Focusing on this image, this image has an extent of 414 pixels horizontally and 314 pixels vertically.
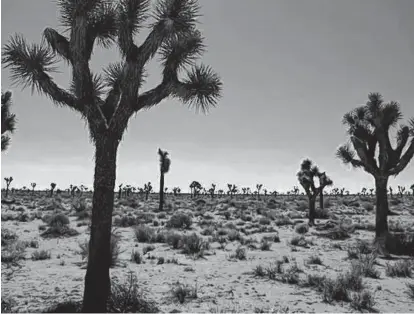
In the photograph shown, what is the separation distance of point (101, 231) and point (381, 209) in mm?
12515

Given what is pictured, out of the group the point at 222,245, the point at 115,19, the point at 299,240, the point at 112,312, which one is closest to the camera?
the point at 112,312

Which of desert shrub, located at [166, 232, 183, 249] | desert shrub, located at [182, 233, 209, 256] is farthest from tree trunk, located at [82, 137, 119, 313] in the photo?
desert shrub, located at [166, 232, 183, 249]

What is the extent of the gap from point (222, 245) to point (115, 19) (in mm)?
9734

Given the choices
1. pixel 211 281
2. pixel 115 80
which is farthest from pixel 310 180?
pixel 115 80

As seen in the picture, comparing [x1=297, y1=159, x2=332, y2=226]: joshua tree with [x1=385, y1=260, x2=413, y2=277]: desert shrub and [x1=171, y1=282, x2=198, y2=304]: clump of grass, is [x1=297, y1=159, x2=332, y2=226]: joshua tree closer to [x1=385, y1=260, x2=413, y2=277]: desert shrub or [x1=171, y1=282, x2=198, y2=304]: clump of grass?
[x1=385, y1=260, x2=413, y2=277]: desert shrub

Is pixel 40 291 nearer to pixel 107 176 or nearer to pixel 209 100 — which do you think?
pixel 107 176

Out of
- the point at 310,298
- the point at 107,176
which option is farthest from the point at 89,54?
the point at 310,298

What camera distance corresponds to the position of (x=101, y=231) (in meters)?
5.64

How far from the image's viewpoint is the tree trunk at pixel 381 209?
1356cm

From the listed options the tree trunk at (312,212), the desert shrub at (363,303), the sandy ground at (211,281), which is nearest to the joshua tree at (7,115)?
the sandy ground at (211,281)

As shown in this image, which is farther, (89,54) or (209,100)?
(209,100)

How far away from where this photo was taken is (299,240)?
1467 centimetres

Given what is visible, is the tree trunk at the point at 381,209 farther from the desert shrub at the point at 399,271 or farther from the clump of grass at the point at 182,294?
the clump of grass at the point at 182,294

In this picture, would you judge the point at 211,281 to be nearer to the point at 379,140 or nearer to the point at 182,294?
the point at 182,294
